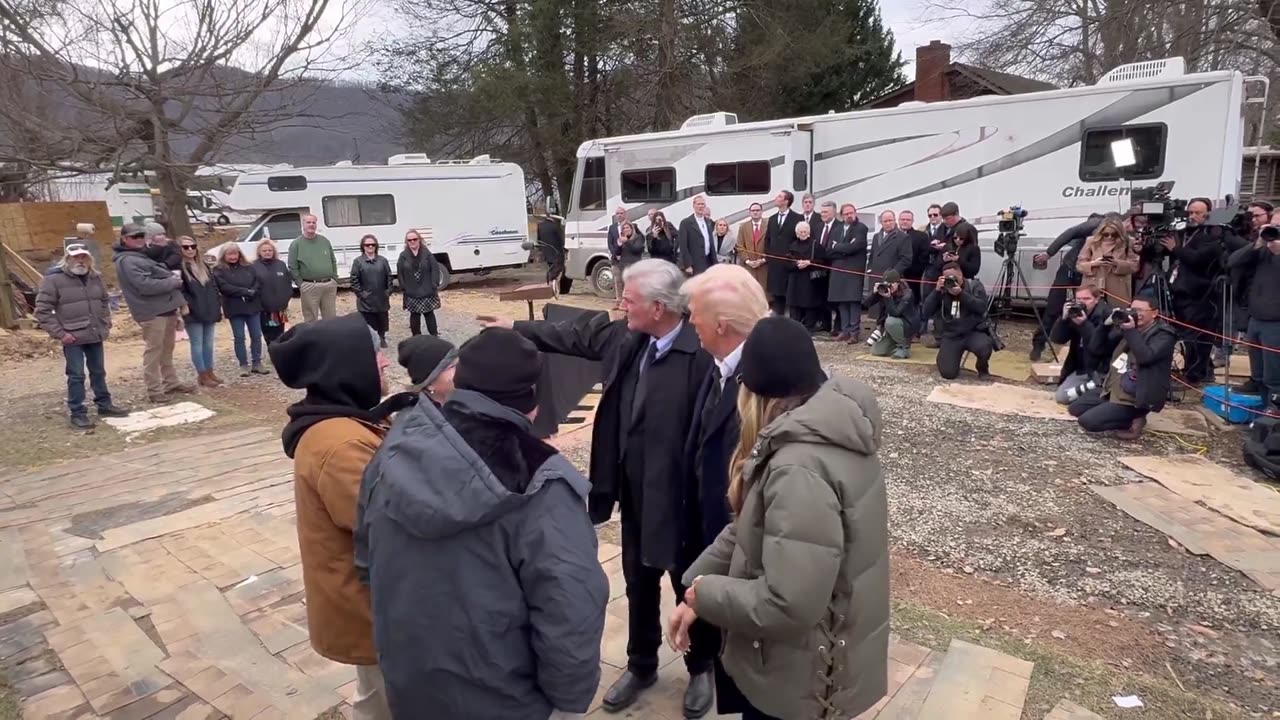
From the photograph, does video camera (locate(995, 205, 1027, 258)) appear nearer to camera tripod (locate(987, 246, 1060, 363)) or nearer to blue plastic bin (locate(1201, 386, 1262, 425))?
camera tripod (locate(987, 246, 1060, 363))

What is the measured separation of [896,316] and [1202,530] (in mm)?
5092

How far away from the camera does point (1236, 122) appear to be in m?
9.01

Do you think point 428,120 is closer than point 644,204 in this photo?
No

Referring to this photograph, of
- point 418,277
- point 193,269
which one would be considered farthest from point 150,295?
point 418,277

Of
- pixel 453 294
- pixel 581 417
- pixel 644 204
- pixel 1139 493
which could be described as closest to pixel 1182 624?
pixel 1139 493

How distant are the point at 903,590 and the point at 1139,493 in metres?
2.23

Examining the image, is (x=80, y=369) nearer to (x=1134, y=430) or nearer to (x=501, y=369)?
(x=501, y=369)

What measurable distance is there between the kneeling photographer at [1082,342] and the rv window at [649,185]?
7644 millimetres

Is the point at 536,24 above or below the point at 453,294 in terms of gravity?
above

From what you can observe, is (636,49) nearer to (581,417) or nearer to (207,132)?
(207,132)

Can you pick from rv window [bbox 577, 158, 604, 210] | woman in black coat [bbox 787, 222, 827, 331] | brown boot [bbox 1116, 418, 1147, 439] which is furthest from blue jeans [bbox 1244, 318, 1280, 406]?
rv window [bbox 577, 158, 604, 210]

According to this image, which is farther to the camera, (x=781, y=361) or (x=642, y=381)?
(x=642, y=381)

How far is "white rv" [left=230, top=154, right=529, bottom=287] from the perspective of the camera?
15.4 meters

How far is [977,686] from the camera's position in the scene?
3047 millimetres
